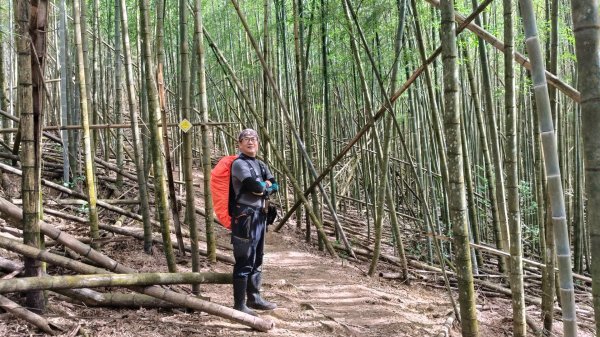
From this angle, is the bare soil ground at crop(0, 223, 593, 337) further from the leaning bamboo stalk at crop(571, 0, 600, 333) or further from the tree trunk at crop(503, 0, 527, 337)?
the leaning bamboo stalk at crop(571, 0, 600, 333)

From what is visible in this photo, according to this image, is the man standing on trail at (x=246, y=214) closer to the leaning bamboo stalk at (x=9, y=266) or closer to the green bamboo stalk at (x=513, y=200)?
the leaning bamboo stalk at (x=9, y=266)

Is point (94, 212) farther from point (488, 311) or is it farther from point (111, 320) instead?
point (488, 311)

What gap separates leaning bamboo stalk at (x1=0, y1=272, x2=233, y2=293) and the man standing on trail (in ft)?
0.69

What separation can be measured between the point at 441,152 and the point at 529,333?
187 centimetres

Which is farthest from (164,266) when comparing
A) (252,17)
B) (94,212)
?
(252,17)

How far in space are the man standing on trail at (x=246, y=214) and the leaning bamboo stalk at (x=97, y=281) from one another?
8.3 inches

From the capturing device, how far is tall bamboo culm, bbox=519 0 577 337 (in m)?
1.77

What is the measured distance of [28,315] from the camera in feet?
8.13

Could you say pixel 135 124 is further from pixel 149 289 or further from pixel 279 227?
pixel 279 227

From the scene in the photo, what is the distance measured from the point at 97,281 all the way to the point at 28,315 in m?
0.35

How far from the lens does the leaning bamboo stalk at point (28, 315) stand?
2463 mm

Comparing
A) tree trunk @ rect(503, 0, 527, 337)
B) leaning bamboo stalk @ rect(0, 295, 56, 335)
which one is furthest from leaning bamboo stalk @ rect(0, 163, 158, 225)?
tree trunk @ rect(503, 0, 527, 337)

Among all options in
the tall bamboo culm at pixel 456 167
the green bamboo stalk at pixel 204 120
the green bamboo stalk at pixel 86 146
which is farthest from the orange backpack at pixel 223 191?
the tall bamboo culm at pixel 456 167

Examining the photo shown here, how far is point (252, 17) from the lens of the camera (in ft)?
35.7
